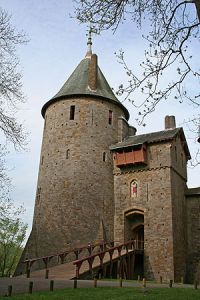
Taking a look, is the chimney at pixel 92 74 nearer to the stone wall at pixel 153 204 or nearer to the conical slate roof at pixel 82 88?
the conical slate roof at pixel 82 88

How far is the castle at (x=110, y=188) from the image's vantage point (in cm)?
2500

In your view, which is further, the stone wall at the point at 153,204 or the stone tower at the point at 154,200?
the stone tower at the point at 154,200

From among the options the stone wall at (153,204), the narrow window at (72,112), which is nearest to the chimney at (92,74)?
the narrow window at (72,112)

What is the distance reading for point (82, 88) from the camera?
29.8 m

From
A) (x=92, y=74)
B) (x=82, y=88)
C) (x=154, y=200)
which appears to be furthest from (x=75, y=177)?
(x=92, y=74)

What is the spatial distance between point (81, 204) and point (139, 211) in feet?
13.1

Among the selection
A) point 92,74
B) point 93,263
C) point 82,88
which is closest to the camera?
point 93,263

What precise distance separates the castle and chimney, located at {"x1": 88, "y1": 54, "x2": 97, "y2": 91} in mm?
90

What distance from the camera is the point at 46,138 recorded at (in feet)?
98.1

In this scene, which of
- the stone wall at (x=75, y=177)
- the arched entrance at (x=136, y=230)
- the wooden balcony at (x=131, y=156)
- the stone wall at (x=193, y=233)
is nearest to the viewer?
the stone wall at (x=75, y=177)

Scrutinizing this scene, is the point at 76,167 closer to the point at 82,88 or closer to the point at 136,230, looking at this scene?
the point at 136,230

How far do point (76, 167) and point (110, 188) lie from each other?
9.59 ft

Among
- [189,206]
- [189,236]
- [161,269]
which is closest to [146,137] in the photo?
[189,206]

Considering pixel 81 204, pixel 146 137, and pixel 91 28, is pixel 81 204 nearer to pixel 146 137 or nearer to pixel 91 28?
pixel 146 137
